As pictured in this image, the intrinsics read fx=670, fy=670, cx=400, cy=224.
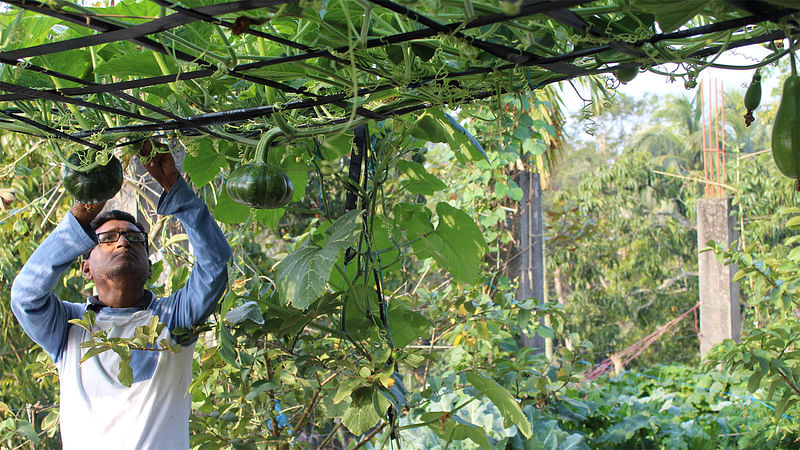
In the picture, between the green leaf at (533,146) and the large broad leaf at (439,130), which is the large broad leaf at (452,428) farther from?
the green leaf at (533,146)

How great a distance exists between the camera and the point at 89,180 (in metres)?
1.23

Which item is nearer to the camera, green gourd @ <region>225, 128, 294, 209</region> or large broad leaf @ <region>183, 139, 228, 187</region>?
green gourd @ <region>225, 128, 294, 209</region>

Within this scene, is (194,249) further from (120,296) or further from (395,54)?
(395,54)

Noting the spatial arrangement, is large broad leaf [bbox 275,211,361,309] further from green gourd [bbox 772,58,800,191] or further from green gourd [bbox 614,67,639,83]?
green gourd [bbox 772,58,800,191]

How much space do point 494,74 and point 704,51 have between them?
260mm

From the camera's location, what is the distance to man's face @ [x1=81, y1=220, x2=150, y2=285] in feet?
6.37

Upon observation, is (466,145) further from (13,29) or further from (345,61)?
(13,29)

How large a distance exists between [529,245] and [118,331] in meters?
2.34

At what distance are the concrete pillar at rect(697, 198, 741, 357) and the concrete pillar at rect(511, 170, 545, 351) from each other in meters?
1.17

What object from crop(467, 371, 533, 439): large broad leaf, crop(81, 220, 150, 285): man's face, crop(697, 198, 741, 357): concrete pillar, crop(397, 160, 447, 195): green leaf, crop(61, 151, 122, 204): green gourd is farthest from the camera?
crop(697, 198, 741, 357): concrete pillar

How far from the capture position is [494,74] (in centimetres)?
91

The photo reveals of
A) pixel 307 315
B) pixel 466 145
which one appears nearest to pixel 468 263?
pixel 466 145

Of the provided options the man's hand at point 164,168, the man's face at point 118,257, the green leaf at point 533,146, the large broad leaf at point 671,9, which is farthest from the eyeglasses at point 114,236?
the green leaf at point 533,146

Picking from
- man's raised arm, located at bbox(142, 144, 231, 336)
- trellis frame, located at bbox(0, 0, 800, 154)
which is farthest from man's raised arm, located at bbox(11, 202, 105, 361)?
trellis frame, located at bbox(0, 0, 800, 154)
